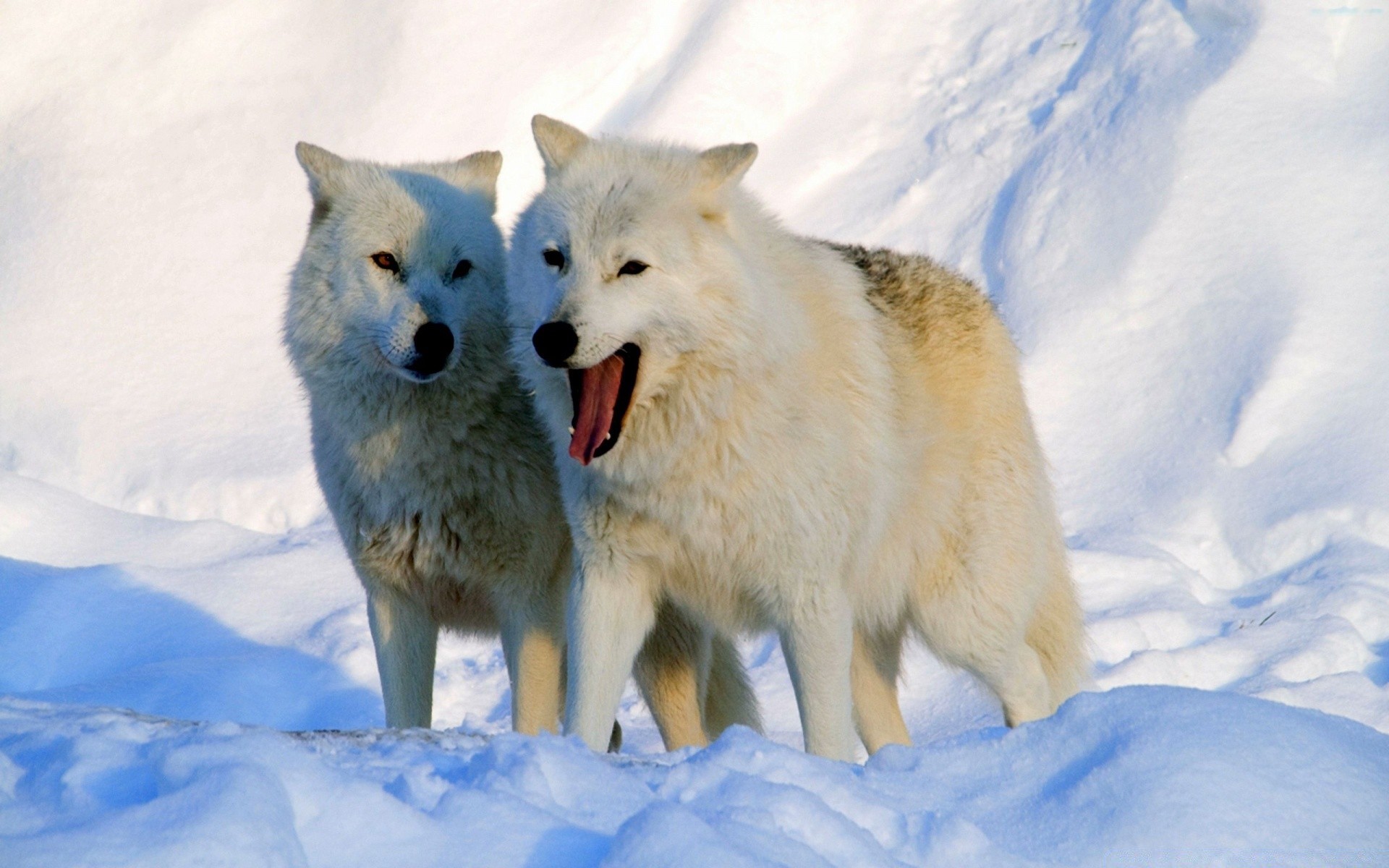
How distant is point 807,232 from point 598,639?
6356mm

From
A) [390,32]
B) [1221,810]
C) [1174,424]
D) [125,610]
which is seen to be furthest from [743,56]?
[1221,810]

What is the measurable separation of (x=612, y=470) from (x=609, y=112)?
7327 millimetres

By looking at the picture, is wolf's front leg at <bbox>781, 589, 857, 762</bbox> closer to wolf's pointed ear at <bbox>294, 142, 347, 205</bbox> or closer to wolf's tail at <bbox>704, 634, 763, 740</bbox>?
wolf's tail at <bbox>704, 634, 763, 740</bbox>

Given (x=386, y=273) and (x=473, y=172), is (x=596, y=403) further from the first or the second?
(x=473, y=172)

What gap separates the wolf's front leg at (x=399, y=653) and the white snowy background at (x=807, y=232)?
1.10 m

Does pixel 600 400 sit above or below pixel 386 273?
below

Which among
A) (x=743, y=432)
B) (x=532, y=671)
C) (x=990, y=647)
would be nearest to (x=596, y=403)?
(x=743, y=432)

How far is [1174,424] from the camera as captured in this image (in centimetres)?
776

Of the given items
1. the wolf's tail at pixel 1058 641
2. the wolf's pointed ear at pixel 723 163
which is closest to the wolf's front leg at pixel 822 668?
the wolf's pointed ear at pixel 723 163

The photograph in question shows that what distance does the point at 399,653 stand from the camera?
4.32 m

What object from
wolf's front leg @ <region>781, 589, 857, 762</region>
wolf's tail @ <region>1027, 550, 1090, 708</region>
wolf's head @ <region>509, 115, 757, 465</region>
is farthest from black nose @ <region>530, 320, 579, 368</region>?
wolf's tail @ <region>1027, 550, 1090, 708</region>

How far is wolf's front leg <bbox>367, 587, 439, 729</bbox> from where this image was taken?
169 inches

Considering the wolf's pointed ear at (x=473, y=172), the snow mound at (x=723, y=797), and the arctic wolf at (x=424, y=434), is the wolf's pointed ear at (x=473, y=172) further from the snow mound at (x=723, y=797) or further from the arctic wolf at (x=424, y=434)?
the snow mound at (x=723, y=797)

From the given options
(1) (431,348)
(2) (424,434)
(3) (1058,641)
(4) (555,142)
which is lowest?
(3) (1058,641)
